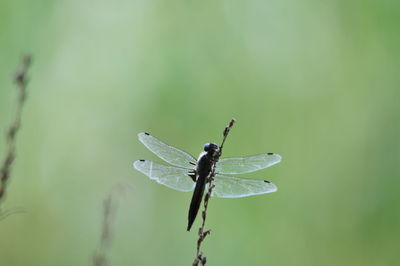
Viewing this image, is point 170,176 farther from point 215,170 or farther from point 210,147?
point 210,147

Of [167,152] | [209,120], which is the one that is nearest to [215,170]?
[167,152]

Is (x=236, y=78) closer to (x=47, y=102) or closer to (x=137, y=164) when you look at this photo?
(x=47, y=102)

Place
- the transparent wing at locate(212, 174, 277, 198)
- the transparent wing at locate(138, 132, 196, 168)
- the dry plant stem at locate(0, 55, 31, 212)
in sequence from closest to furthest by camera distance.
A: the dry plant stem at locate(0, 55, 31, 212), the transparent wing at locate(212, 174, 277, 198), the transparent wing at locate(138, 132, 196, 168)

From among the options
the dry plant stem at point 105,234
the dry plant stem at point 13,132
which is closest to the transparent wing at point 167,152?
the dry plant stem at point 105,234

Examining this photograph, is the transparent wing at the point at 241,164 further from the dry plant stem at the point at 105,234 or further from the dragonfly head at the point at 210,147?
the dry plant stem at the point at 105,234

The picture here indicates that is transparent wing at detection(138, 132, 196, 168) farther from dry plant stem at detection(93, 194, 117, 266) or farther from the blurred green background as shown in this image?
the blurred green background

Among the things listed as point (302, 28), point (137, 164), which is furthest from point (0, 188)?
point (302, 28)

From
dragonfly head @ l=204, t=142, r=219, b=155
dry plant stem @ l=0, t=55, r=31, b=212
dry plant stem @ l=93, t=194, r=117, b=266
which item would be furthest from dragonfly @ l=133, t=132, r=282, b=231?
dry plant stem @ l=0, t=55, r=31, b=212
